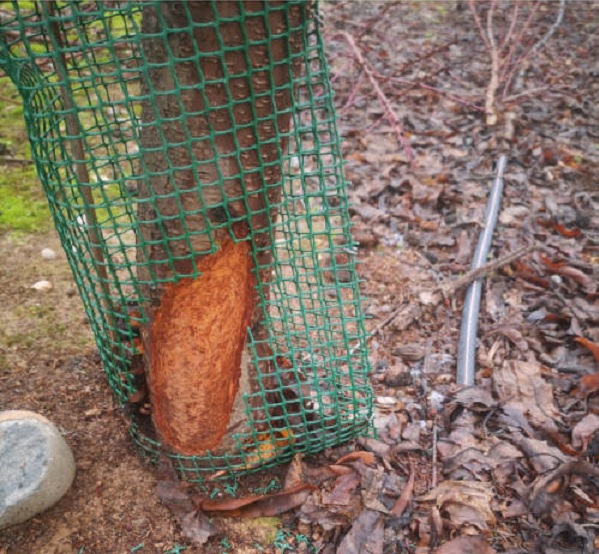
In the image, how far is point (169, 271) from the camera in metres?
1.62

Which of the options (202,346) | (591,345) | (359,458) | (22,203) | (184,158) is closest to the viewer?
(184,158)

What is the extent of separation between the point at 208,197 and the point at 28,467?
3.46ft

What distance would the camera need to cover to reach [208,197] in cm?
151

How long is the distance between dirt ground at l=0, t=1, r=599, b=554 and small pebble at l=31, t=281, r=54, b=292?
0.05 metres

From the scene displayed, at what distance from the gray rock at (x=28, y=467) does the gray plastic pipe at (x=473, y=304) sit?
165 centimetres

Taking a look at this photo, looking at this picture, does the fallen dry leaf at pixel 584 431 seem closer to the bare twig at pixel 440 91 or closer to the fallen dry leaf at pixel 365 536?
the fallen dry leaf at pixel 365 536

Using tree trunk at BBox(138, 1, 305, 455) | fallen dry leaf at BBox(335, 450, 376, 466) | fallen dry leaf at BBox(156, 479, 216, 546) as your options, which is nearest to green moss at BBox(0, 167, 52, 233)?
tree trunk at BBox(138, 1, 305, 455)

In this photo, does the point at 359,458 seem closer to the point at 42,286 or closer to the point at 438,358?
the point at 438,358

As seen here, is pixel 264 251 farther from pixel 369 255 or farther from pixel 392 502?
pixel 369 255

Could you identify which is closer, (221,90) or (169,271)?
(221,90)

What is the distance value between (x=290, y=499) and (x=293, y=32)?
1.52 meters

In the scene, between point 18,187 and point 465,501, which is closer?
point 465,501

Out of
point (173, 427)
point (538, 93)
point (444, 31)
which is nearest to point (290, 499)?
point (173, 427)

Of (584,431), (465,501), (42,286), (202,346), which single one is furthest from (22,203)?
(584,431)
